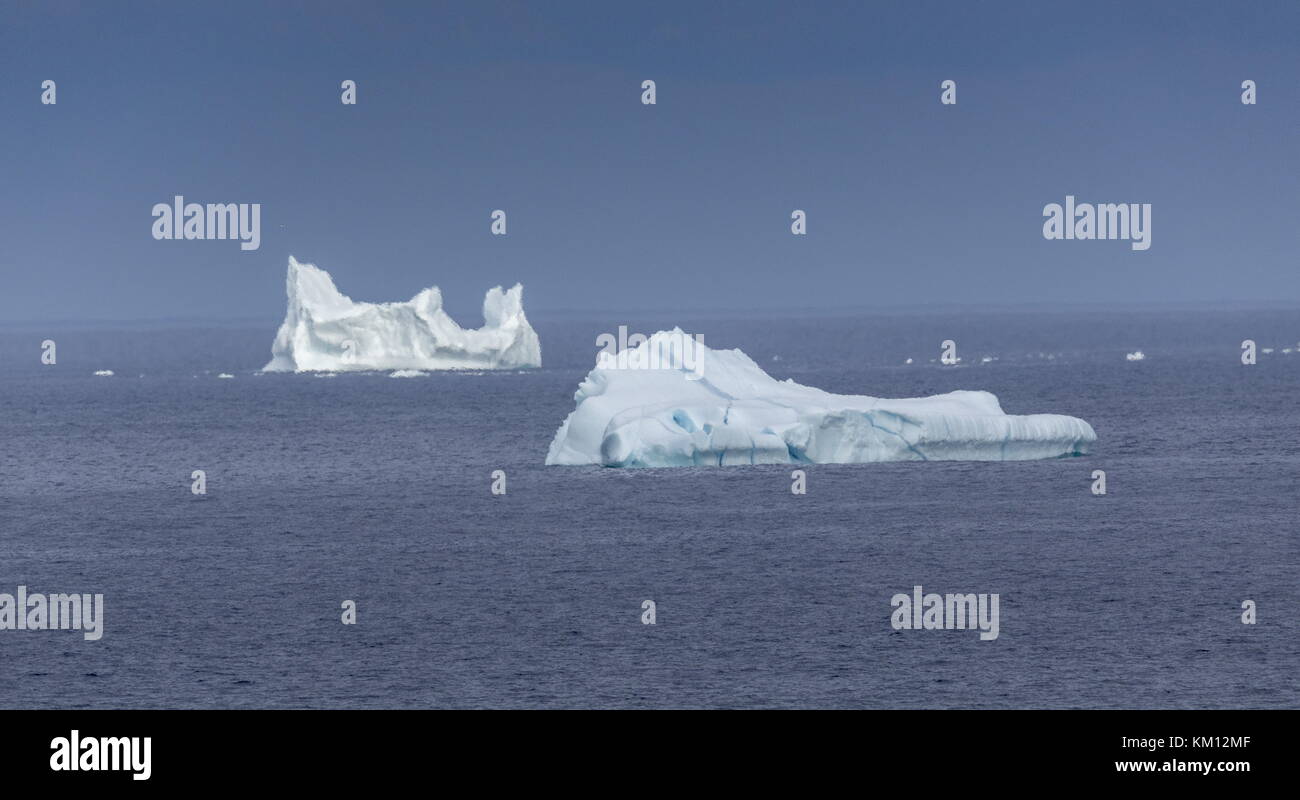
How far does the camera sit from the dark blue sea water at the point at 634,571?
21.2 meters

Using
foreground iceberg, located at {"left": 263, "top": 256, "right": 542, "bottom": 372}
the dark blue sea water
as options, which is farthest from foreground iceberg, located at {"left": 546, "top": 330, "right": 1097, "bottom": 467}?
foreground iceberg, located at {"left": 263, "top": 256, "right": 542, "bottom": 372}

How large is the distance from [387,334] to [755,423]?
4821cm

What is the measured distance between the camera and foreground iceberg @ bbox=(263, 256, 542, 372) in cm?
8131

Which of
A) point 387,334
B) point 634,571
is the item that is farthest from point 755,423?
point 387,334

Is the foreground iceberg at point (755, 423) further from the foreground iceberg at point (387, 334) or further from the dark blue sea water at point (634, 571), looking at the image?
the foreground iceberg at point (387, 334)

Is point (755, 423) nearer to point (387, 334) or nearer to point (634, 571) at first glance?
point (634, 571)

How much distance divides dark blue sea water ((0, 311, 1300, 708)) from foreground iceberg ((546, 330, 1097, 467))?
683 mm

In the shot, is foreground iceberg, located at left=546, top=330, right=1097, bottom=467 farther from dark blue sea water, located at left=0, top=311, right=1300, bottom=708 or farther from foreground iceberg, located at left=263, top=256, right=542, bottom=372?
foreground iceberg, located at left=263, top=256, right=542, bottom=372

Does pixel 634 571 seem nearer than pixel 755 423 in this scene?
Yes

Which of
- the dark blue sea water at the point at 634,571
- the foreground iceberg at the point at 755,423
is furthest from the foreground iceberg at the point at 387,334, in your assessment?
the foreground iceberg at the point at 755,423

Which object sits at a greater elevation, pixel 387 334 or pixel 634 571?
pixel 387 334

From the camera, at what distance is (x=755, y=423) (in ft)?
134
